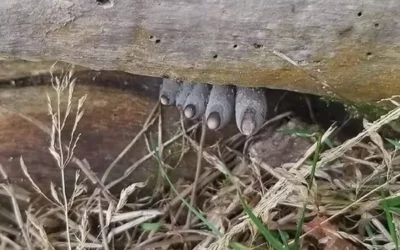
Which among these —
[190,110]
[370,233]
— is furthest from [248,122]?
[370,233]

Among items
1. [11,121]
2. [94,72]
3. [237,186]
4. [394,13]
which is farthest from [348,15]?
[11,121]

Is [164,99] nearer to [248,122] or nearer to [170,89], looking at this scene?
[170,89]

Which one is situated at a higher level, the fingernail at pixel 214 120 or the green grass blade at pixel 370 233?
the fingernail at pixel 214 120

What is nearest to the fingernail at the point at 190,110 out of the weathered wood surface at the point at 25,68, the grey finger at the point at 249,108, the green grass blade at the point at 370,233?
the grey finger at the point at 249,108

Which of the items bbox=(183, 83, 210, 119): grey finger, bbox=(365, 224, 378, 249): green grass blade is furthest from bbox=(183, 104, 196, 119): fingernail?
bbox=(365, 224, 378, 249): green grass blade

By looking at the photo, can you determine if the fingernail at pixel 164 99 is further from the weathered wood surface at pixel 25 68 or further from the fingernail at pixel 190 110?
the weathered wood surface at pixel 25 68

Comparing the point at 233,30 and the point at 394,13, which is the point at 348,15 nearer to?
the point at 394,13

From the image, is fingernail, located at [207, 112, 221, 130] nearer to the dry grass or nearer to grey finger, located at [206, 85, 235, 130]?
grey finger, located at [206, 85, 235, 130]
